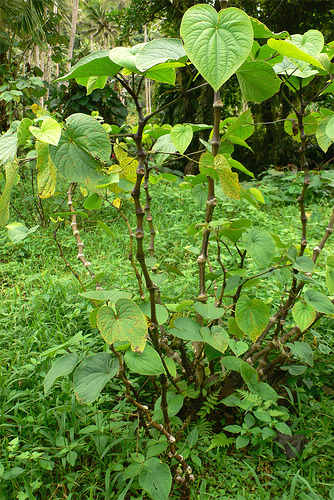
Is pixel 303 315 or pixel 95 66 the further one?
pixel 303 315

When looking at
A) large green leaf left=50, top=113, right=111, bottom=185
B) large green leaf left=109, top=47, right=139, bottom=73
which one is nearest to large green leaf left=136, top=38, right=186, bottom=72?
large green leaf left=109, top=47, right=139, bottom=73

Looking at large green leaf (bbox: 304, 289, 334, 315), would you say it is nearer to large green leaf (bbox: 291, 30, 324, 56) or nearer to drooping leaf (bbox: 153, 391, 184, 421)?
drooping leaf (bbox: 153, 391, 184, 421)

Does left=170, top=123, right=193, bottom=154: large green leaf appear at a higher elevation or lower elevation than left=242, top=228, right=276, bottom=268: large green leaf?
higher

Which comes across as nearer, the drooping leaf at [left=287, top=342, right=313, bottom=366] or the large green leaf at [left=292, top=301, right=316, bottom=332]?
the large green leaf at [left=292, top=301, right=316, bottom=332]

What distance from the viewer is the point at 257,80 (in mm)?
691

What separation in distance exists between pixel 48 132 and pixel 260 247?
→ 54 cm

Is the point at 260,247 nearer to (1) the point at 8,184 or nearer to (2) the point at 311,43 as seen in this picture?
(2) the point at 311,43

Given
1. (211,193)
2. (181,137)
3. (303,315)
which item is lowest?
(303,315)

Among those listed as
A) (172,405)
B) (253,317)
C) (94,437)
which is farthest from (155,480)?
(253,317)

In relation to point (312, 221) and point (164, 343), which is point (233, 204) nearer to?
point (312, 221)

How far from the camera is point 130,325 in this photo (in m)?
0.64

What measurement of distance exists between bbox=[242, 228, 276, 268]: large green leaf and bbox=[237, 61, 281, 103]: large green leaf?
309 millimetres

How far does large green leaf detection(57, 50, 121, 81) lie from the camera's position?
0.54 metres

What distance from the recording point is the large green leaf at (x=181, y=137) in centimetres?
72
